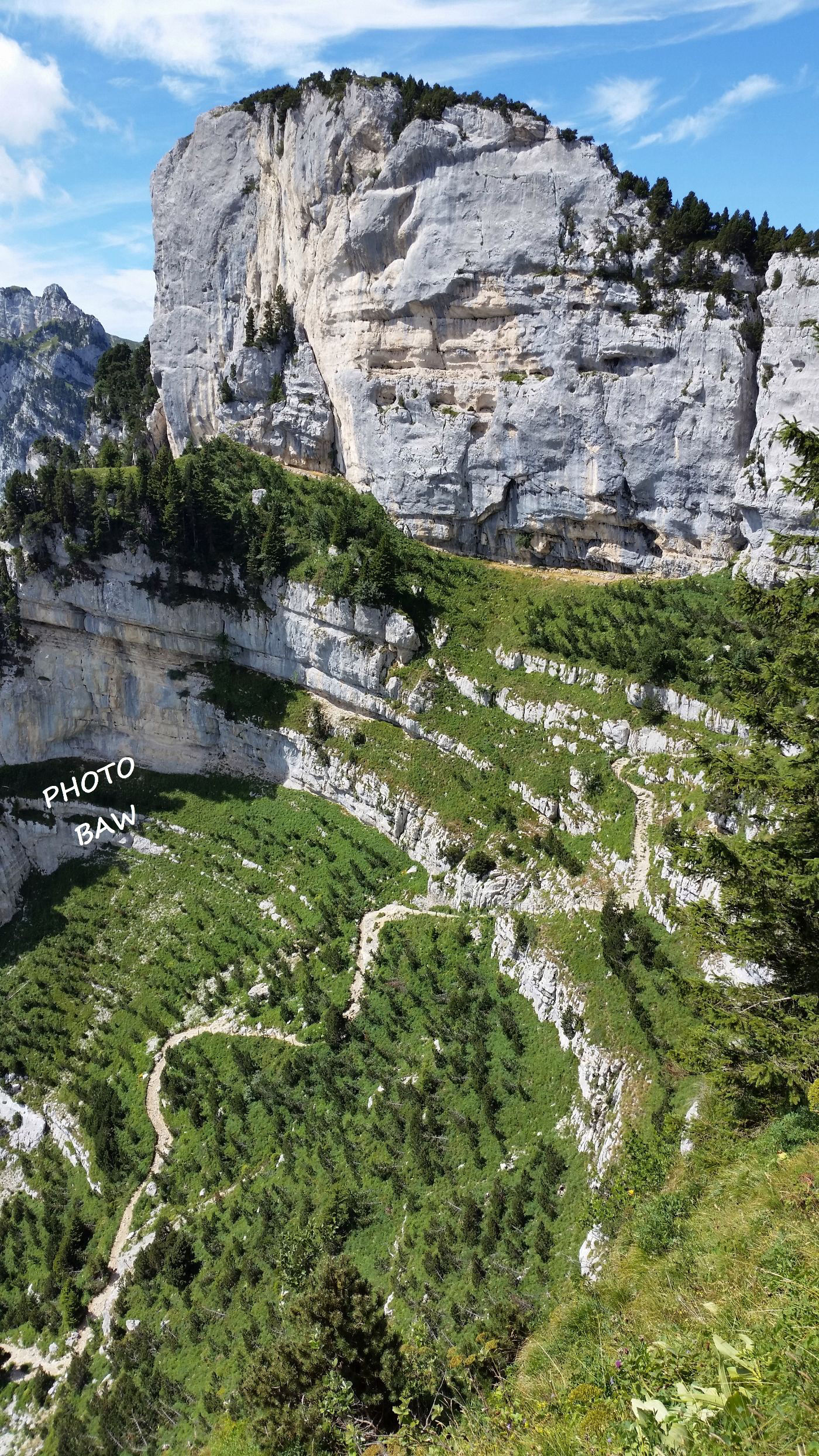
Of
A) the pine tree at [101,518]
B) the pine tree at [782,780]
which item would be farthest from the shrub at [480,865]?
the pine tree at [101,518]

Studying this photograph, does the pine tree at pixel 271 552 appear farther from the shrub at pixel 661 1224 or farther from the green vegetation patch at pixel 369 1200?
the shrub at pixel 661 1224

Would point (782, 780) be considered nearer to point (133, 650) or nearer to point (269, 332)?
point (133, 650)

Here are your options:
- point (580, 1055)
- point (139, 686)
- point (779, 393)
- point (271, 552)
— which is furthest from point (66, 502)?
point (580, 1055)

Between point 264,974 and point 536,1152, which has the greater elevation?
point 536,1152

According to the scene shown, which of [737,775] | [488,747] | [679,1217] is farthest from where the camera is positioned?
[488,747]

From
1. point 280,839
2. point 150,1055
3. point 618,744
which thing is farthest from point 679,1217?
point 280,839

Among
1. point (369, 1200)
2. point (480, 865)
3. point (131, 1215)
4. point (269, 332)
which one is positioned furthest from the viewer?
point (269, 332)

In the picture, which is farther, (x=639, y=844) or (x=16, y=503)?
(x=16, y=503)

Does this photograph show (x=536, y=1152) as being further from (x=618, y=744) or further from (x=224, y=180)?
(x=224, y=180)
